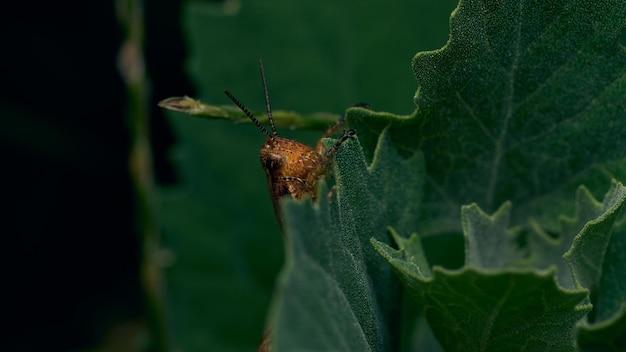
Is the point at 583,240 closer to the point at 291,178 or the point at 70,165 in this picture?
the point at 291,178

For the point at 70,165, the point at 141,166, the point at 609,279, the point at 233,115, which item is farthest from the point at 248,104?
the point at 609,279

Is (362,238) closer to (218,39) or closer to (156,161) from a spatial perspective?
(218,39)

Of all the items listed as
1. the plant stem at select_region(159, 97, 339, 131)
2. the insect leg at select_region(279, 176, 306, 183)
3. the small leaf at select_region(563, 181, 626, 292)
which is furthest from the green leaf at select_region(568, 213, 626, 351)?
the insect leg at select_region(279, 176, 306, 183)

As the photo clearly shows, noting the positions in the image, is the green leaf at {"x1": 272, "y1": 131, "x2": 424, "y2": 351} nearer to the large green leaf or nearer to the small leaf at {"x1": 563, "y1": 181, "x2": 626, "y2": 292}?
the small leaf at {"x1": 563, "y1": 181, "x2": 626, "y2": 292}

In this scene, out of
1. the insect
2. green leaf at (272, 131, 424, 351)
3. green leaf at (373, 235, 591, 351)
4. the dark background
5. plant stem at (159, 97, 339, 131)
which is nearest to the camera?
green leaf at (272, 131, 424, 351)

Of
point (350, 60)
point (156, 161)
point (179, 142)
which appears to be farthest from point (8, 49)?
point (350, 60)
